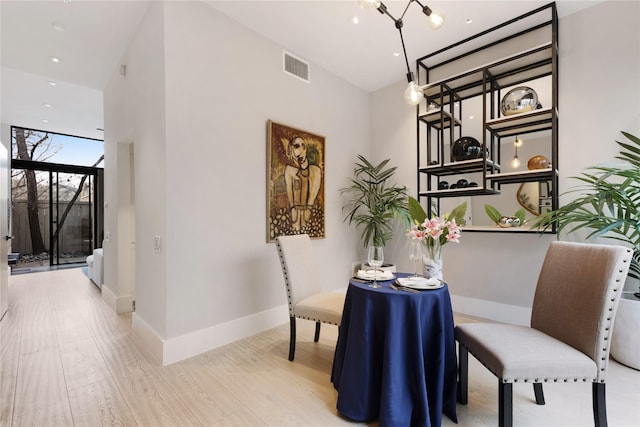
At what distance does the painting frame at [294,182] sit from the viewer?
10.3 feet

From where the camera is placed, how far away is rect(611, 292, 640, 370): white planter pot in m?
2.19

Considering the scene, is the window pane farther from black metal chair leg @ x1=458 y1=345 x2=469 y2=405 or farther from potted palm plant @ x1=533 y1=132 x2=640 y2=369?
potted palm plant @ x1=533 y1=132 x2=640 y2=369

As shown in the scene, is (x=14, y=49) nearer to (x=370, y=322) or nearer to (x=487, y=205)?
(x=370, y=322)

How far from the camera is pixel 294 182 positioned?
3365mm

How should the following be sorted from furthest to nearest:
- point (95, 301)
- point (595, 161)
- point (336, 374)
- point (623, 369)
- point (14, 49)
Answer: point (95, 301) < point (14, 49) < point (595, 161) < point (623, 369) < point (336, 374)

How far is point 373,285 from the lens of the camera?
5.87ft

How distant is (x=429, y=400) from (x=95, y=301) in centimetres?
451

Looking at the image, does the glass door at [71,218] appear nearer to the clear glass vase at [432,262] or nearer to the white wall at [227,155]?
the white wall at [227,155]

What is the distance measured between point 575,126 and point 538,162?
45 cm

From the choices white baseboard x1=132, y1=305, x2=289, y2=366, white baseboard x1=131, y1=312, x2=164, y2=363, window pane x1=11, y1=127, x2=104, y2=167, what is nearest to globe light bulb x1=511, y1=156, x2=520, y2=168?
white baseboard x1=132, y1=305, x2=289, y2=366

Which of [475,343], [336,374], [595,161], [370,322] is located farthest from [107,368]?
[595,161]

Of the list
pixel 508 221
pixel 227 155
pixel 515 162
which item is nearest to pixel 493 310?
pixel 508 221

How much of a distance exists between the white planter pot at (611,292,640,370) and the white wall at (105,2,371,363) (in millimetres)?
2923

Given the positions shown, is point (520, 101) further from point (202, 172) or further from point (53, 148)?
point (53, 148)
